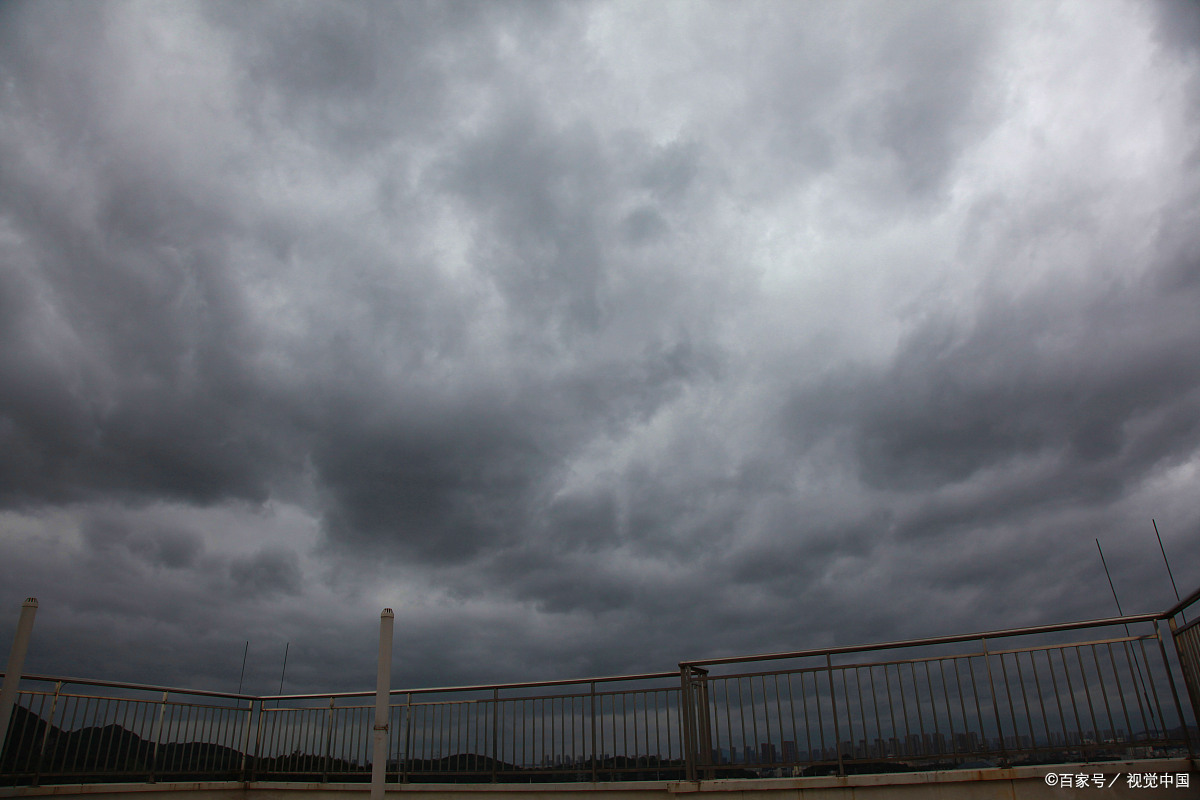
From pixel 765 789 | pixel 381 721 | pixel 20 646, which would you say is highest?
pixel 20 646

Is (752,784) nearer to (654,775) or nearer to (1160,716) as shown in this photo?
(654,775)

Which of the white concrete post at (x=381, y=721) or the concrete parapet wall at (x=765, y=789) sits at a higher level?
the white concrete post at (x=381, y=721)

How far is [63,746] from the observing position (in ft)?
39.7

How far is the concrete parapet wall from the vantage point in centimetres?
791

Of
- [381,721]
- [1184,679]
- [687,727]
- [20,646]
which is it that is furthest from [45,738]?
[1184,679]

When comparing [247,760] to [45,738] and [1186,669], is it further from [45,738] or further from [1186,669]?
[1186,669]

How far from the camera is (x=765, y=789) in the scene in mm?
9633

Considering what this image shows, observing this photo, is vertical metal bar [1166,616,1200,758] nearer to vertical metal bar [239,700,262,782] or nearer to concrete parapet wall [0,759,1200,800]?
concrete parapet wall [0,759,1200,800]

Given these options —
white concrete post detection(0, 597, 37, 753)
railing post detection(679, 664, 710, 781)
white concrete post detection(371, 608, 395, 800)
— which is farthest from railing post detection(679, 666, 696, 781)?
white concrete post detection(0, 597, 37, 753)

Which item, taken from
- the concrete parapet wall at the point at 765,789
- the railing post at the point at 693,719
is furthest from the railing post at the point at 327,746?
the railing post at the point at 693,719

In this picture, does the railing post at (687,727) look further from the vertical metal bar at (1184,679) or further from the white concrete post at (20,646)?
the white concrete post at (20,646)

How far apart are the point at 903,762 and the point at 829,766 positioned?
2.99ft

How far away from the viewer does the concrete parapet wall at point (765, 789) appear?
791 cm

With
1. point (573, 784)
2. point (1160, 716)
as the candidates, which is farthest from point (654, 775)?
point (1160, 716)
